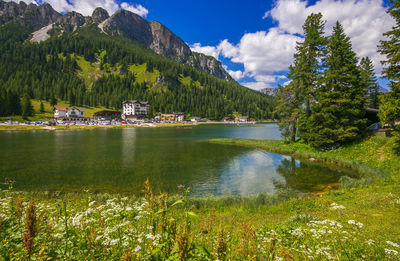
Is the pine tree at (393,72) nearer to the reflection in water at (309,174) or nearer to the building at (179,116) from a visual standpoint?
the reflection in water at (309,174)

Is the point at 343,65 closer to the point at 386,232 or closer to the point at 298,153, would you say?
the point at 298,153

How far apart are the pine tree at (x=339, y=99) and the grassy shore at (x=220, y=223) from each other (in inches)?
105

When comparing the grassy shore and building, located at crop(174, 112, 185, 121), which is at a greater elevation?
building, located at crop(174, 112, 185, 121)

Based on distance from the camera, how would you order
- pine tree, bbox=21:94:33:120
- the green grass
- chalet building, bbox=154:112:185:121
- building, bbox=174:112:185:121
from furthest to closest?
building, bbox=174:112:185:121 < chalet building, bbox=154:112:185:121 < pine tree, bbox=21:94:33:120 < the green grass

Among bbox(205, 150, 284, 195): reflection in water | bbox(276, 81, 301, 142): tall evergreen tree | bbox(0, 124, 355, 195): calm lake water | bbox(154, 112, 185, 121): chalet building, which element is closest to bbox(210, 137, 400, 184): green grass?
bbox(0, 124, 355, 195): calm lake water

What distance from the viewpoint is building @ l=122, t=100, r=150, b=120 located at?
169 meters

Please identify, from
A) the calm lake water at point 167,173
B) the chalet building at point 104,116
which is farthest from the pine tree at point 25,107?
the calm lake water at point 167,173

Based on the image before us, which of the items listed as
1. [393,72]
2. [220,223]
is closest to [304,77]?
[393,72]

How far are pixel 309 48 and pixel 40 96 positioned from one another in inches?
7558

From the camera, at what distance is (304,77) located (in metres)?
34.8

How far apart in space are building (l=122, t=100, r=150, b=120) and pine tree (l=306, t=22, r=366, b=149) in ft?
513

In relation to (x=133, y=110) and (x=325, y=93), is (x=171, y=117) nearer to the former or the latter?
(x=133, y=110)

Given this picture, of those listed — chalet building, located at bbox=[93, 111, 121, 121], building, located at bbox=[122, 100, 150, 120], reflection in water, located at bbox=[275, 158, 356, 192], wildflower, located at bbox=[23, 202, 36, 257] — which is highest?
building, located at bbox=[122, 100, 150, 120]

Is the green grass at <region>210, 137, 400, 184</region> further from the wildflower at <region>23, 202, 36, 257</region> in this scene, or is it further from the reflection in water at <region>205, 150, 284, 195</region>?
the wildflower at <region>23, 202, 36, 257</region>
